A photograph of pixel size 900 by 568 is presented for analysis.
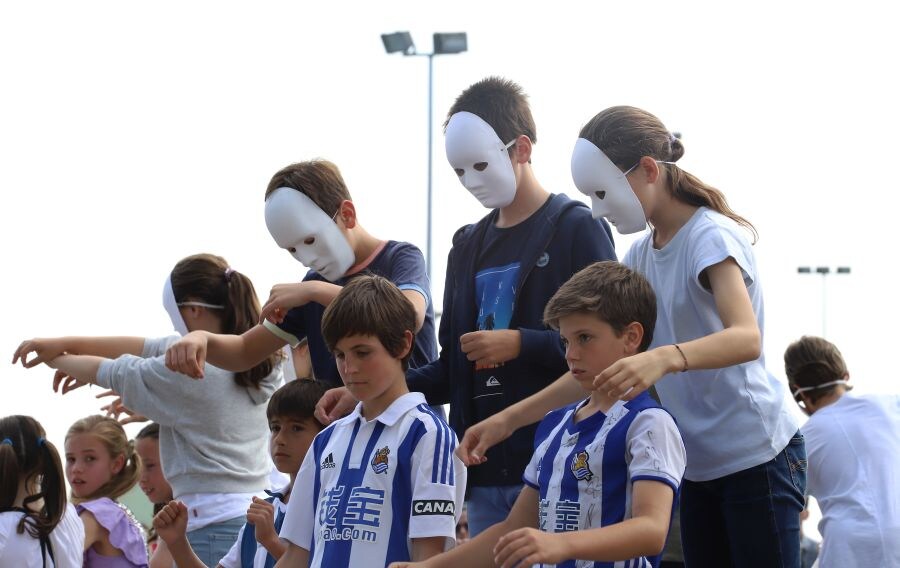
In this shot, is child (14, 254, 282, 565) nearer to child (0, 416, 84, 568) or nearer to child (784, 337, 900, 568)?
child (0, 416, 84, 568)

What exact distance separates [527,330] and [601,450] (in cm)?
66

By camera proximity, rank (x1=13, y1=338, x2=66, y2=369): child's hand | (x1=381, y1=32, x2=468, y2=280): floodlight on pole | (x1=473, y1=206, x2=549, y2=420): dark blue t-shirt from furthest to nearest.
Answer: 1. (x1=381, y1=32, x2=468, y2=280): floodlight on pole
2. (x1=13, y1=338, x2=66, y2=369): child's hand
3. (x1=473, y1=206, x2=549, y2=420): dark blue t-shirt

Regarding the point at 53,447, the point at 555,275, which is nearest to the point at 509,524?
the point at 555,275

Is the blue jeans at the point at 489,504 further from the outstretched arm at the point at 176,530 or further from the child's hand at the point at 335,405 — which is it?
the outstretched arm at the point at 176,530

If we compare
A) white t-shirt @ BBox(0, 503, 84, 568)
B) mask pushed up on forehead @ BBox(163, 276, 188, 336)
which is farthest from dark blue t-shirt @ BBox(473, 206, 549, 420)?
white t-shirt @ BBox(0, 503, 84, 568)

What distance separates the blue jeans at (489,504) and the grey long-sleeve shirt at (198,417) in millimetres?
1591

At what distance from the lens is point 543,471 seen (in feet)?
11.0

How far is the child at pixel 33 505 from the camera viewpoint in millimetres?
5402

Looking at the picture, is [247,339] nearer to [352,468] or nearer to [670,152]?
[352,468]

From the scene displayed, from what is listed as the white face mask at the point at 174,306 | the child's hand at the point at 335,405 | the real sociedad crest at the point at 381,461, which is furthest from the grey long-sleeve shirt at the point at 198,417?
the real sociedad crest at the point at 381,461

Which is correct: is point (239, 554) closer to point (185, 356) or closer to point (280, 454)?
point (280, 454)

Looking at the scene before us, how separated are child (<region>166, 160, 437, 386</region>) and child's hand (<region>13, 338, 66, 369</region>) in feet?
2.75

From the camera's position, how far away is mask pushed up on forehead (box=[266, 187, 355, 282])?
14.7 ft

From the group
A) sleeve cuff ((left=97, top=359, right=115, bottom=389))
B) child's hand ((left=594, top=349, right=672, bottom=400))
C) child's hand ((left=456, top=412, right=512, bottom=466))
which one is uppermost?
child's hand ((left=594, top=349, right=672, bottom=400))
